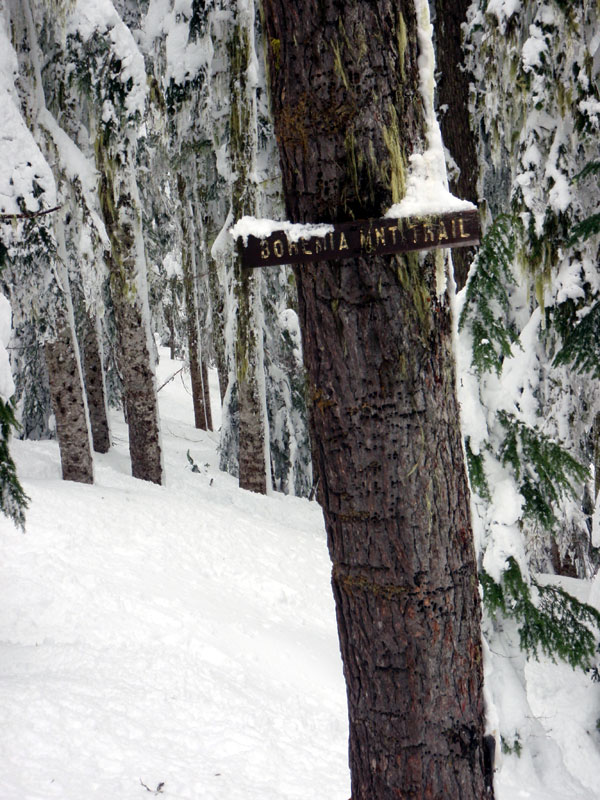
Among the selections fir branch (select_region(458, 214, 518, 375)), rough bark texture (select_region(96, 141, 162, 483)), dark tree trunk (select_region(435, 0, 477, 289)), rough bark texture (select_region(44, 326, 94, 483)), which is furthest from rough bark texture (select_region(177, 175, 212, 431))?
fir branch (select_region(458, 214, 518, 375))

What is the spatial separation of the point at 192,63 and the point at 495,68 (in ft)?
19.5

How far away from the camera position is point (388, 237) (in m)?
1.99

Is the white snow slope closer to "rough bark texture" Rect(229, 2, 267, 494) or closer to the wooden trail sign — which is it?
"rough bark texture" Rect(229, 2, 267, 494)

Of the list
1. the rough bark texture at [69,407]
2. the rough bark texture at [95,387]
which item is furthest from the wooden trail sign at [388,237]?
the rough bark texture at [95,387]

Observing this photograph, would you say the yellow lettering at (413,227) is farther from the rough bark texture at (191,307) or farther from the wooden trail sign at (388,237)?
the rough bark texture at (191,307)

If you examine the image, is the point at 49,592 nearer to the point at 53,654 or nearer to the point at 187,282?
the point at 53,654

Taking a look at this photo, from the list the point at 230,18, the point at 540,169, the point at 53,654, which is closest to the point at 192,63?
the point at 230,18

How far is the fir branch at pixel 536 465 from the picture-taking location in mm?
4816

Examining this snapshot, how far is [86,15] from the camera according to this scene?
9297 millimetres

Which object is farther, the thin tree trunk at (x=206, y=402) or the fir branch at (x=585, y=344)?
the thin tree trunk at (x=206, y=402)

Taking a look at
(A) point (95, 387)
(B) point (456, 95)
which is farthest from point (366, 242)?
(A) point (95, 387)

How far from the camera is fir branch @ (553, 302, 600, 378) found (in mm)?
5789

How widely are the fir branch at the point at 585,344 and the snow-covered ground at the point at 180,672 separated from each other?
2421 mm

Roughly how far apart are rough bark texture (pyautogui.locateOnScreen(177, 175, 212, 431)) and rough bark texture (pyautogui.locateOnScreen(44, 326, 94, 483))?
7.89 meters
